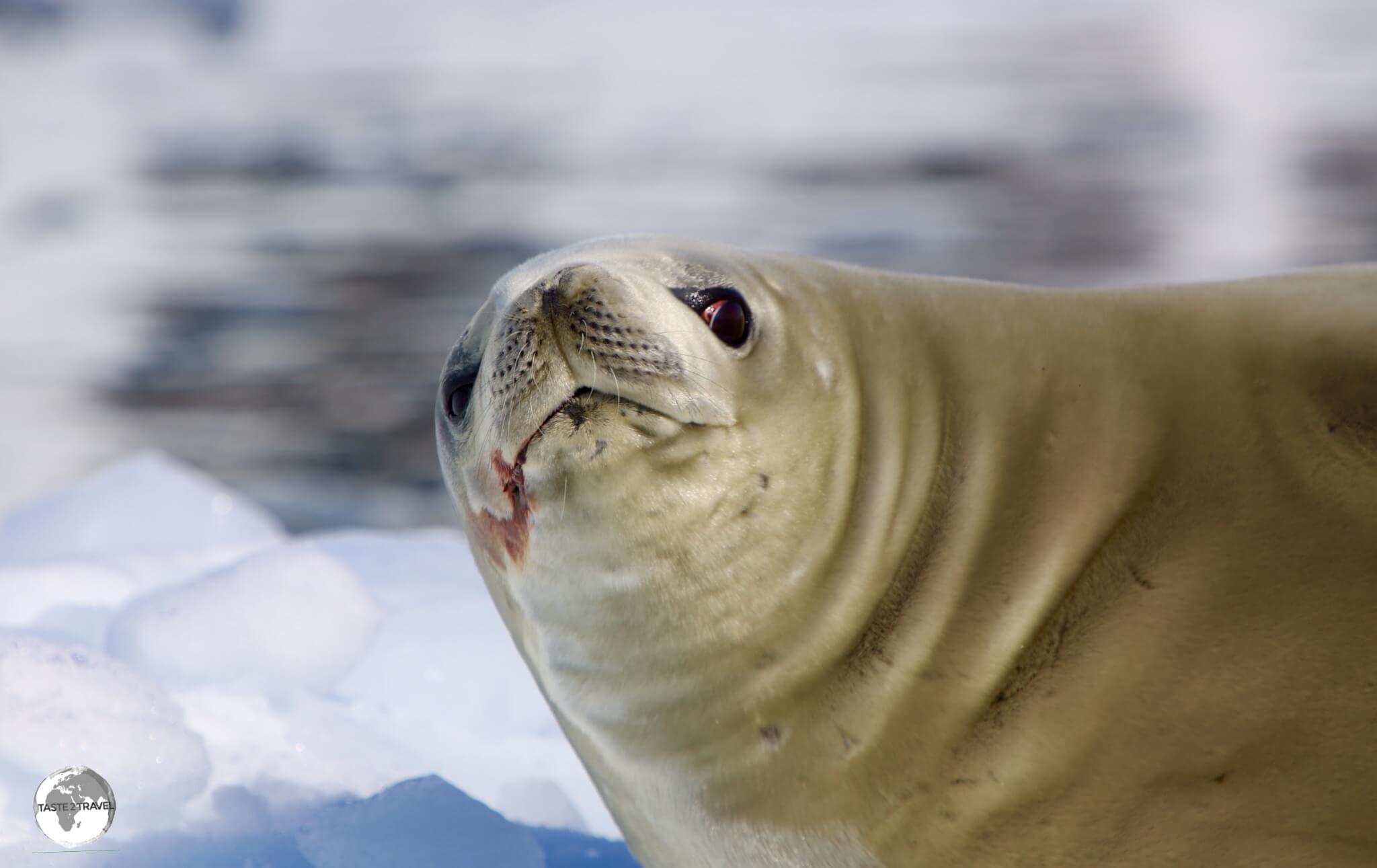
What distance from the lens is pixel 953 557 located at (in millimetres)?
1666

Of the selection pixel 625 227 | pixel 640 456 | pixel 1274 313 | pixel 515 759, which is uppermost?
pixel 1274 313

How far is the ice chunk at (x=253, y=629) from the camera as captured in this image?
2.76 meters

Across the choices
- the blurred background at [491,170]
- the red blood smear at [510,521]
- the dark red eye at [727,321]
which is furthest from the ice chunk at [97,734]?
the blurred background at [491,170]

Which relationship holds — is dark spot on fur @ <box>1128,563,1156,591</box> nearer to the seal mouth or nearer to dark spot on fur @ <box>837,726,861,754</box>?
dark spot on fur @ <box>837,726,861,754</box>

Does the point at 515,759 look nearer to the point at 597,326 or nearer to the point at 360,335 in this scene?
the point at 597,326

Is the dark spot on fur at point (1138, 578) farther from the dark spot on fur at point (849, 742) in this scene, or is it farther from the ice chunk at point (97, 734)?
the ice chunk at point (97, 734)

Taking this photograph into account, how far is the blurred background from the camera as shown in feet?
21.7

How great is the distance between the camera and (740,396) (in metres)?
1.67

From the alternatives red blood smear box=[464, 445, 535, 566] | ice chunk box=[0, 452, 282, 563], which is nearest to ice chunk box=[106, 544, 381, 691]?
ice chunk box=[0, 452, 282, 563]

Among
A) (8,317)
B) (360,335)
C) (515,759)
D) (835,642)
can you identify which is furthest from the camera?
(8,317)

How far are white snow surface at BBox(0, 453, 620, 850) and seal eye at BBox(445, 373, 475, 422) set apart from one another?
91 centimetres

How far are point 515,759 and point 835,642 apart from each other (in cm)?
128

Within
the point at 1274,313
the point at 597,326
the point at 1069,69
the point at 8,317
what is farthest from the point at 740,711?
the point at 1069,69

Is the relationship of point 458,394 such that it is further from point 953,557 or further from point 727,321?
point 953,557
